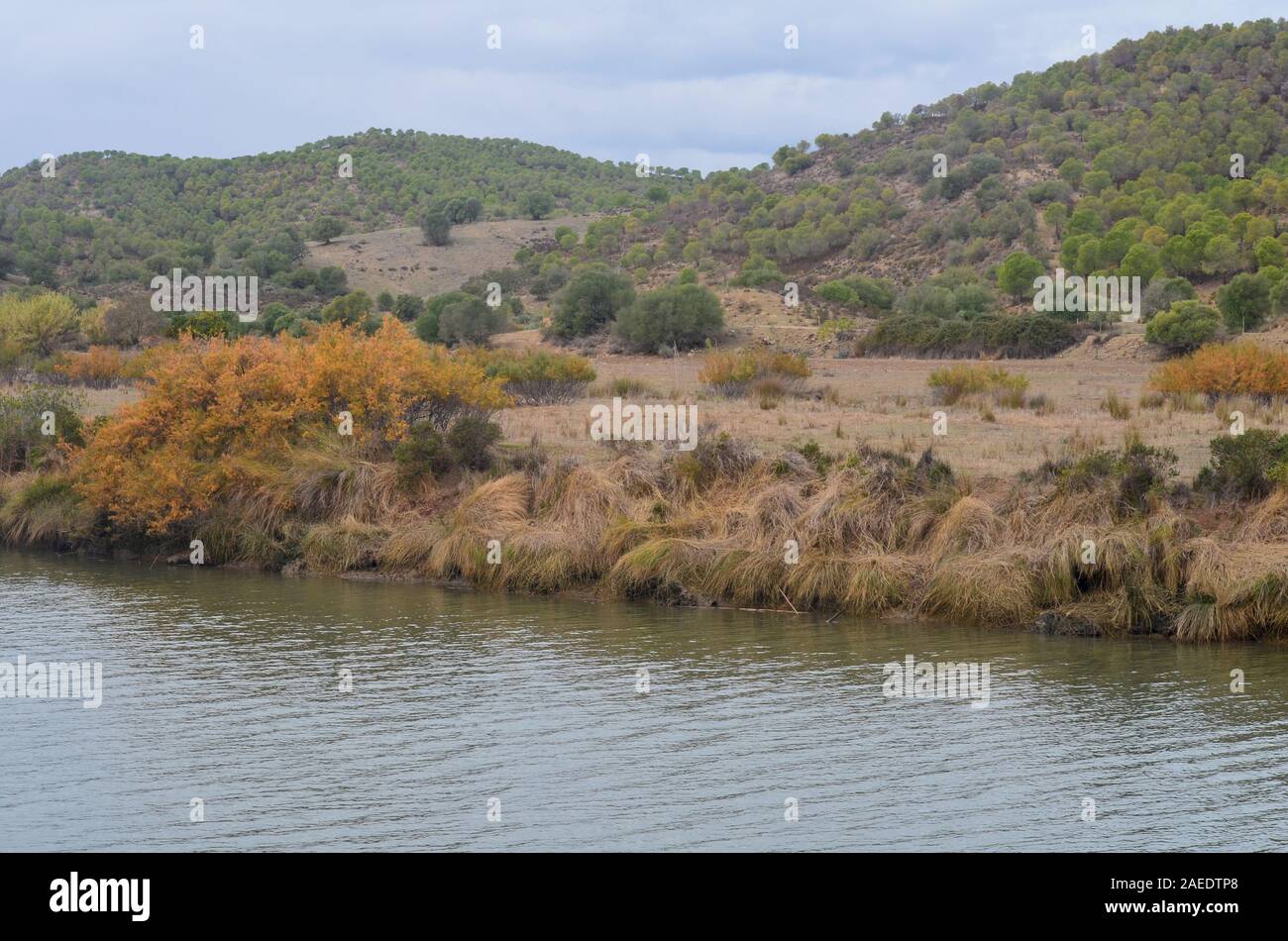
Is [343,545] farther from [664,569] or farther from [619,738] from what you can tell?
[619,738]

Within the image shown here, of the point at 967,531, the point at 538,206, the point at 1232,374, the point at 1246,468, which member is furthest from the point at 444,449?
the point at 538,206

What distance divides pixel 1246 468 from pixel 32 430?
20283mm

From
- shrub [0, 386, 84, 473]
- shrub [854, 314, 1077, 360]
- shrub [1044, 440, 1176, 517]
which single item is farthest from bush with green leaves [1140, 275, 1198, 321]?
shrub [0, 386, 84, 473]

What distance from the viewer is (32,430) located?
26.2 metres

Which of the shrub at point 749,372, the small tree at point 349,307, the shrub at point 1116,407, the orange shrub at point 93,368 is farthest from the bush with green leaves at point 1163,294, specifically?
the orange shrub at point 93,368

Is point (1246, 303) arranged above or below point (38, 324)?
below

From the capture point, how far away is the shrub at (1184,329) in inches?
1517

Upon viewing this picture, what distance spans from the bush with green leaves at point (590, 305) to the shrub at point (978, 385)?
20.8 meters

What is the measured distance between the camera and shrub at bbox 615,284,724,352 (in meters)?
48.2

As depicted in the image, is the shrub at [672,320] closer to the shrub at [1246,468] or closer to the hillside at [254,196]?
the shrub at [1246,468]

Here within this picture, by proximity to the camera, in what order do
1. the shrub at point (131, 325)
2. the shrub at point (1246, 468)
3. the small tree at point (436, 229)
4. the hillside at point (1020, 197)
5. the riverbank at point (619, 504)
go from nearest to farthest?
1. the riverbank at point (619, 504)
2. the shrub at point (1246, 468)
3. the shrub at point (131, 325)
4. the hillside at point (1020, 197)
5. the small tree at point (436, 229)

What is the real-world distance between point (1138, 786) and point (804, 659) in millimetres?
5076

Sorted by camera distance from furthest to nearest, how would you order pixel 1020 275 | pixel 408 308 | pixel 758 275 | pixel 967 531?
pixel 758 275 < pixel 408 308 < pixel 1020 275 < pixel 967 531
